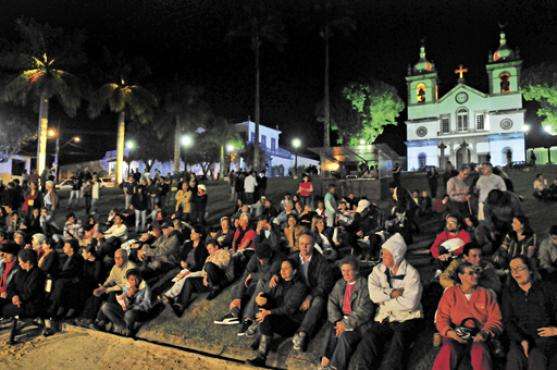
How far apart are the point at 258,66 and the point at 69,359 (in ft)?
95.3

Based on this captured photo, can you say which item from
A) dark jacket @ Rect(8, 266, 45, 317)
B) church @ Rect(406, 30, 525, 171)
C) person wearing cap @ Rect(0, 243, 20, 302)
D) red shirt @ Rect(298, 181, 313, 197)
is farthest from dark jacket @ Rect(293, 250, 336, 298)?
church @ Rect(406, 30, 525, 171)

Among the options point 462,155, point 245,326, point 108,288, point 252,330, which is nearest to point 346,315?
point 252,330

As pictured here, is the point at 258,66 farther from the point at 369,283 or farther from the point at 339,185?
the point at 369,283

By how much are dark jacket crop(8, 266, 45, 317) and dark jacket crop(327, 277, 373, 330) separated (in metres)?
5.34

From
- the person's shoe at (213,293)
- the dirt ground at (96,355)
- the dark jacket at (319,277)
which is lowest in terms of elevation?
the dirt ground at (96,355)

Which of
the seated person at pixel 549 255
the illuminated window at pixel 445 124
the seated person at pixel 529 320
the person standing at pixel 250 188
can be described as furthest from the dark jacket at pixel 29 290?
the illuminated window at pixel 445 124

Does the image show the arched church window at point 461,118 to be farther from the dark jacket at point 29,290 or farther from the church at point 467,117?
the dark jacket at point 29,290

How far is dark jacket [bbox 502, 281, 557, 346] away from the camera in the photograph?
15.1 ft

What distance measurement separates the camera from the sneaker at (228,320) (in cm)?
693

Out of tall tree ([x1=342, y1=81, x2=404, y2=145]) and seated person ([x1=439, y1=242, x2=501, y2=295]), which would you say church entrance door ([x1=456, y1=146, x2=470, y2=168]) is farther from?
seated person ([x1=439, y1=242, x2=501, y2=295])

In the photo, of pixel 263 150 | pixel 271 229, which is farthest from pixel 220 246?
pixel 263 150

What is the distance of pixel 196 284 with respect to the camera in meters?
7.97

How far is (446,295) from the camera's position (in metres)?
5.03

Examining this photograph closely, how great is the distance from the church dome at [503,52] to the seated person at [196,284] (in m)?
51.4
